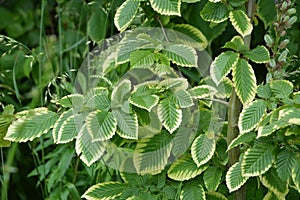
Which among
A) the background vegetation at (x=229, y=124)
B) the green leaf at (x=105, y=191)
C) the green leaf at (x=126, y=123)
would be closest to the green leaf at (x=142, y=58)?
the background vegetation at (x=229, y=124)

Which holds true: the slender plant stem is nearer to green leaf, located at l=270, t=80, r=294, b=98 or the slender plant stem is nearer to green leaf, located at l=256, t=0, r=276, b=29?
green leaf, located at l=270, t=80, r=294, b=98

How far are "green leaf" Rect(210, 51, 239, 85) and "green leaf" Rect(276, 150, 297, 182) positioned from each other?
0.21 meters

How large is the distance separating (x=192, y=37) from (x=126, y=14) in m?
0.39

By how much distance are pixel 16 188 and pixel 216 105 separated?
1.47 meters

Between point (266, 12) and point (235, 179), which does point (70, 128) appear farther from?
point (266, 12)

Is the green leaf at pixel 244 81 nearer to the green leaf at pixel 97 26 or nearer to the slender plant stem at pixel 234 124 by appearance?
the slender plant stem at pixel 234 124

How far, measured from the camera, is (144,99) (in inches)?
46.8

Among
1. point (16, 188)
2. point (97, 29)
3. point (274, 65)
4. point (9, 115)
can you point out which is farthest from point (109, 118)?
point (16, 188)

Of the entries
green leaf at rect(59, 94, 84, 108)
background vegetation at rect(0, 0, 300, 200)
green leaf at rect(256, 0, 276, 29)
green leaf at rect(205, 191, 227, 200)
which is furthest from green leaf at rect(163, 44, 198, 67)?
green leaf at rect(256, 0, 276, 29)

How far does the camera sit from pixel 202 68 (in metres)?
1.62

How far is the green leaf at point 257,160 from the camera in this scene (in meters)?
1.16

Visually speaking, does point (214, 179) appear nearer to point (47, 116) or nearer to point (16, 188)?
point (47, 116)

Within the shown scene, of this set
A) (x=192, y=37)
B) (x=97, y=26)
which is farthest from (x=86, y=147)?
(x=97, y=26)

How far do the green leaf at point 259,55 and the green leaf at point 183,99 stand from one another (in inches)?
6.3
